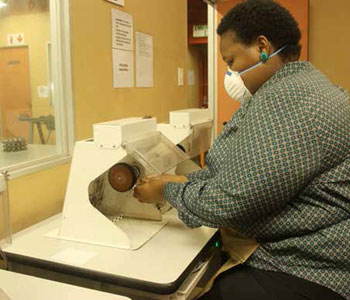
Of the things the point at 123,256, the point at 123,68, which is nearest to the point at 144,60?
the point at 123,68

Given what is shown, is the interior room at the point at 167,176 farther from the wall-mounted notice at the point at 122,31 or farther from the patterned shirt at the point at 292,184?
the wall-mounted notice at the point at 122,31

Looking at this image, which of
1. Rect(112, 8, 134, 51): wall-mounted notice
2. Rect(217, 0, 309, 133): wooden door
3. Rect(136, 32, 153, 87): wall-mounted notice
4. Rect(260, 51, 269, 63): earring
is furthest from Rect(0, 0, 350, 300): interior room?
Rect(217, 0, 309, 133): wooden door

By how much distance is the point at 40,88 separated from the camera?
75.3 inches

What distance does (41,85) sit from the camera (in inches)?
75.4

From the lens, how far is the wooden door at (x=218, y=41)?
8.08 ft

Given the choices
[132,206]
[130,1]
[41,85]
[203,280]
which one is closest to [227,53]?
[132,206]

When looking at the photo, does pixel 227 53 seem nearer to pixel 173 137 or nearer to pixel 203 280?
pixel 173 137

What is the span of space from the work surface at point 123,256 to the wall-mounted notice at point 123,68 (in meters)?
1.06

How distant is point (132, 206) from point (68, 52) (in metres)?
0.77

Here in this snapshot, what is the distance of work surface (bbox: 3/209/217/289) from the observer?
1098 millimetres

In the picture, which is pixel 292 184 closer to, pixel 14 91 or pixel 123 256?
pixel 123 256

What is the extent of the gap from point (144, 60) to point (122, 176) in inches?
51.2

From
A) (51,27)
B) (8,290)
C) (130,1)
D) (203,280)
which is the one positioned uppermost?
(130,1)

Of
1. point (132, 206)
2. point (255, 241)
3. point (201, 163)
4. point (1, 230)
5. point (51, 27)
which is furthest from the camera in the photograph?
point (201, 163)
